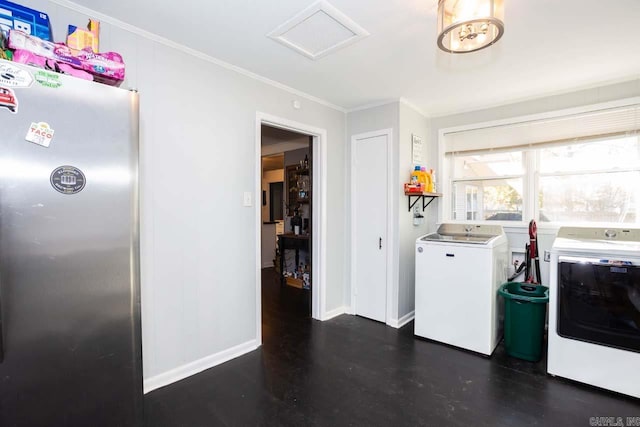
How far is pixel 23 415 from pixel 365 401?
1766mm

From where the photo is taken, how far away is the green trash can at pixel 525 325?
2572 mm

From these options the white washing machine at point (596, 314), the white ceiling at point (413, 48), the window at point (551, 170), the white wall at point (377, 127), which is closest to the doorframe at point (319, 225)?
the white wall at point (377, 127)

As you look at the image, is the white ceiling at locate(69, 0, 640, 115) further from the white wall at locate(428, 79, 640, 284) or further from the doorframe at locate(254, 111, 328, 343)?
the doorframe at locate(254, 111, 328, 343)

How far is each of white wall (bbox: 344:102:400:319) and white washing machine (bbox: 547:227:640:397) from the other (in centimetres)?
139

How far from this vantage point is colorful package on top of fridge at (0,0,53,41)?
54.3 inches

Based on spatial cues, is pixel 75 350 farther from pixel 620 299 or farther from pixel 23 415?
pixel 620 299

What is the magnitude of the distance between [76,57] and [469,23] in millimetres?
1759

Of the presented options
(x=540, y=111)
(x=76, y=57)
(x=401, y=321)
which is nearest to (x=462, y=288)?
(x=401, y=321)

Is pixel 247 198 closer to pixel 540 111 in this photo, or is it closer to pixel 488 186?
pixel 488 186

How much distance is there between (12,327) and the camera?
3.87ft

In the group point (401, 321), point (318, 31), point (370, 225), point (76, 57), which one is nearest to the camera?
point (76, 57)

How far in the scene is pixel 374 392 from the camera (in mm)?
2172

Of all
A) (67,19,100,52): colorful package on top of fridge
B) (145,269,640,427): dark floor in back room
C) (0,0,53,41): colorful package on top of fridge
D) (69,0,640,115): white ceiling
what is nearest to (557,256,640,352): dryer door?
(145,269,640,427): dark floor in back room

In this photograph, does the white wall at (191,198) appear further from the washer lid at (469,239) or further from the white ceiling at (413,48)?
the washer lid at (469,239)
